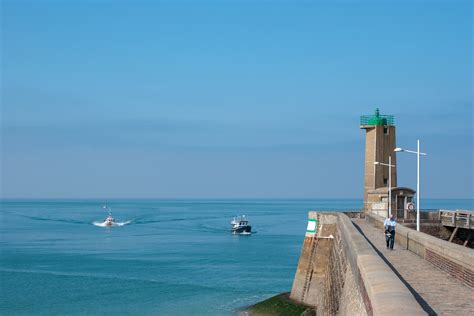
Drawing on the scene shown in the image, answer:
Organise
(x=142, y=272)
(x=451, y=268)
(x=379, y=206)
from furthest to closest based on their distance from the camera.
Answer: (x=142, y=272), (x=379, y=206), (x=451, y=268)

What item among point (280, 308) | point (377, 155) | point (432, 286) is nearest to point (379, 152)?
point (377, 155)

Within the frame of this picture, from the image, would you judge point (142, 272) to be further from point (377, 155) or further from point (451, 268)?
point (451, 268)

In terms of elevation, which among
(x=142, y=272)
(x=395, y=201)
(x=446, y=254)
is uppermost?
(x=395, y=201)

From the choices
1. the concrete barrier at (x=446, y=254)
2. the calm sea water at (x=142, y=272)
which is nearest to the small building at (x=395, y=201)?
the calm sea water at (x=142, y=272)

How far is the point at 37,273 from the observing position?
6212 cm

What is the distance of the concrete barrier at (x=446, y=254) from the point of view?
14.7m

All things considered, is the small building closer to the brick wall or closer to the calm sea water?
the calm sea water

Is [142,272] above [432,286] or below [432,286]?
below

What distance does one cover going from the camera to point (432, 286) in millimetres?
14375

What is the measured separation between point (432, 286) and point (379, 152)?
33.1 meters

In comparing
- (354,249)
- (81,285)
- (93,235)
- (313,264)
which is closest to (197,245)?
(93,235)

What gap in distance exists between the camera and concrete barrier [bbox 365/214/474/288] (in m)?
14.7

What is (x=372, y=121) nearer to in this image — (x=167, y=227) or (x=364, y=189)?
(x=364, y=189)

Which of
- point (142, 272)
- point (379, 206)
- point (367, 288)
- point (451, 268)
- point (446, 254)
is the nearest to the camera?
point (367, 288)
